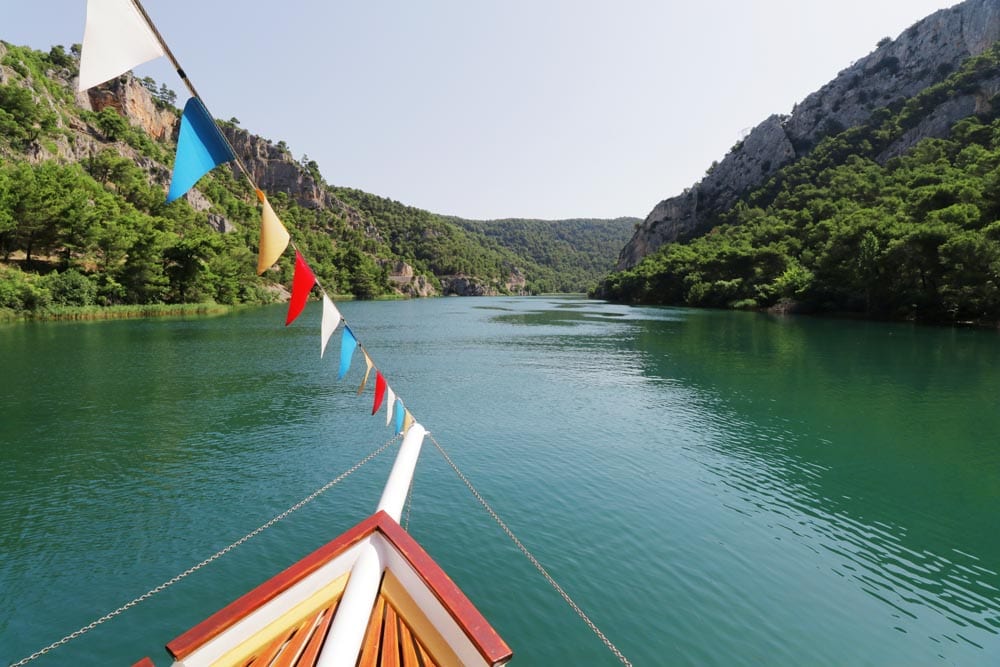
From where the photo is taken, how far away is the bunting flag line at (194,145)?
4.24m

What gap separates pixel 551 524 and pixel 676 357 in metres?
26.0

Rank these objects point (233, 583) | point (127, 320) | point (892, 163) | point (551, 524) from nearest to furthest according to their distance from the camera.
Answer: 1. point (233, 583)
2. point (551, 524)
3. point (127, 320)
4. point (892, 163)

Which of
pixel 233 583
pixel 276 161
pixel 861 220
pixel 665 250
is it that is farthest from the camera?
pixel 276 161

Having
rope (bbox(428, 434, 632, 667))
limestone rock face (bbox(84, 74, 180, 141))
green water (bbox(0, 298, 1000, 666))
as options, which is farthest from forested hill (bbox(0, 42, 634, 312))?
rope (bbox(428, 434, 632, 667))

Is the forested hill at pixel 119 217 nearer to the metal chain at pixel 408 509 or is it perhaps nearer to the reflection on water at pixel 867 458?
the metal chain at pixel 408 509

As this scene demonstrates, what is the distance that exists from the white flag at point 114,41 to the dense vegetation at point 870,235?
58.1 meters

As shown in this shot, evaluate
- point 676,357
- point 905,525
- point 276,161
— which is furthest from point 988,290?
point 276,161

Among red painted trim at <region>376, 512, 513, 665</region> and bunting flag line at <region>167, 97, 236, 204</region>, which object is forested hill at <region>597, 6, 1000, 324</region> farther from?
bunting flag line at <region>167, 97, 236, 204</region>

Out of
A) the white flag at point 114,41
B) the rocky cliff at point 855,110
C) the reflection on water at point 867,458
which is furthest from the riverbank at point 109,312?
the rocky cliff at point 855,110

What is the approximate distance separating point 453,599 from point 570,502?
7.43 metres

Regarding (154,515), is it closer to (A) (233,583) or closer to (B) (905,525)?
(A) (233,583)

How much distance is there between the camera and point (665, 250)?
13525cm

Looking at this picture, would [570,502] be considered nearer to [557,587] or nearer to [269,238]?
[557,587]

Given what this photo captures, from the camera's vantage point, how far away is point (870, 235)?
58.2 m
